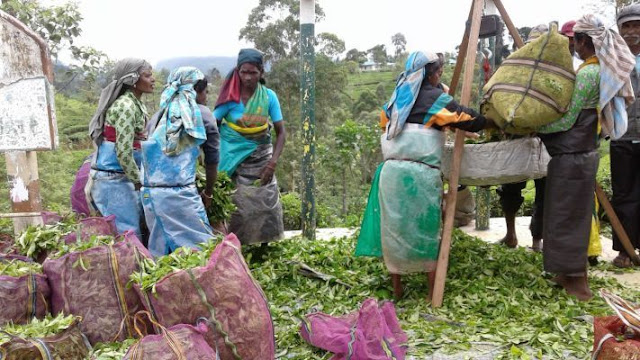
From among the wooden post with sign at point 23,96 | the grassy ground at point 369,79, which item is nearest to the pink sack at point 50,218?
the wooden post with sign at point 23,96

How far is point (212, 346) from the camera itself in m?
2.62

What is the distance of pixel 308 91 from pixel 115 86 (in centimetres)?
234

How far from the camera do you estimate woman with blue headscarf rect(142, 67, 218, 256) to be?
3.75 m

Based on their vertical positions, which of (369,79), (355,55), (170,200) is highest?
(355,55)

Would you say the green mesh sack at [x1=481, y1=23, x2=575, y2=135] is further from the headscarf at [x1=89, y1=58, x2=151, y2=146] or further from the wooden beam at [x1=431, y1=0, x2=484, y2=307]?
the headscarf at [x1=89, y1=58, x2=151, y2=146]

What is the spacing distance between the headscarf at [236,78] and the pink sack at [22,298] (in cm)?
226

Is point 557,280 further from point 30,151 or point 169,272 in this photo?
point 30,151

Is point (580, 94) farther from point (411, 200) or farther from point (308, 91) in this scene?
point (308, 91)

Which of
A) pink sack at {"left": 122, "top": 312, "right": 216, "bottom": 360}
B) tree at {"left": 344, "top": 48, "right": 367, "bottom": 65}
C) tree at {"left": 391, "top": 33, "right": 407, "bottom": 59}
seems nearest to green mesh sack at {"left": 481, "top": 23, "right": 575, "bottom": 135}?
pink sack at {"left": 122, "top": 312, "right": 216, "bottom": 360}

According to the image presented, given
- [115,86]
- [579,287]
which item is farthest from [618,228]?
[115,86]

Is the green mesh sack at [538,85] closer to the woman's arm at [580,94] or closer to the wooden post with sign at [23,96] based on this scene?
the woman's arm at [580,94]

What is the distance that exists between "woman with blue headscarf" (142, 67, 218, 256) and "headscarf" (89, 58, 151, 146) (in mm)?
259

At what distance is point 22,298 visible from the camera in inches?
116

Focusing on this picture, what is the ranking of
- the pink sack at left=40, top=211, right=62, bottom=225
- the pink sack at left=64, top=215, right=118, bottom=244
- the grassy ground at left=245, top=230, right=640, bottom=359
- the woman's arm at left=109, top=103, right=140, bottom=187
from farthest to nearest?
the pink sack at left=40, top=211, right=62, bottom=225
the woman's arm at left=109, top=103, right=140, bottom=187
the pink sack at left=64, top=215, right=118, bottom=244
the grassy ground at left=245, top=230, right=640, bottom=359
